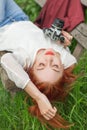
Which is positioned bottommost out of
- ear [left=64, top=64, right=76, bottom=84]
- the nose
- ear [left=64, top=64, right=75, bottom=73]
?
ear [left=64, top=64, right=75, bottom=73]

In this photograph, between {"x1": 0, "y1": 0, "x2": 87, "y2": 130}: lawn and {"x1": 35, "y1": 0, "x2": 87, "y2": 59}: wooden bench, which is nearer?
{"x1": 0, "y1": 0, "x2": 87, "y2": 130}: lawn

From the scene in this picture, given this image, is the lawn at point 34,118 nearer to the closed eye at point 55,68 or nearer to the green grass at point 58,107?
the green grass at point 58,107

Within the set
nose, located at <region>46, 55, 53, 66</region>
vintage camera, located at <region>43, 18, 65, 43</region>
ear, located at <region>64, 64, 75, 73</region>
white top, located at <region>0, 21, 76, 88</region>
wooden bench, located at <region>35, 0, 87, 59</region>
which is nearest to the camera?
white top, located at <region>0, 21, 76, 88</region>

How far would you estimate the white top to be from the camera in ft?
16.1

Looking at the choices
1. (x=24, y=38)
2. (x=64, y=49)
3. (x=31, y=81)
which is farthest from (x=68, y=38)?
(x=31, y=81)

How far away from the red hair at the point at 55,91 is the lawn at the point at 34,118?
0.07 meters

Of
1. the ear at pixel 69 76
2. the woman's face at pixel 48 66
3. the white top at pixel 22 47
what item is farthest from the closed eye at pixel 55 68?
the white top at pixel 22 47

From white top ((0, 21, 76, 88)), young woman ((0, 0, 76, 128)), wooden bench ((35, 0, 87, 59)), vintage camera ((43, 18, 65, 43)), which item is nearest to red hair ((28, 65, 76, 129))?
young woman ((0, 0, 76, 128))

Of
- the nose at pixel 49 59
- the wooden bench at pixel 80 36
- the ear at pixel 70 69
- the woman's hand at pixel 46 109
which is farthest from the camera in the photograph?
the wooden bench at pixel 80 36

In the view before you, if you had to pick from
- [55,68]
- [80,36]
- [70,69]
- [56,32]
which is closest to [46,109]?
[55,68]

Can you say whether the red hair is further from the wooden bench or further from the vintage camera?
the wooden bench

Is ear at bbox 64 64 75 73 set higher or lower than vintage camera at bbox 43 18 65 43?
lower

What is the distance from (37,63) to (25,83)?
318 millimetres

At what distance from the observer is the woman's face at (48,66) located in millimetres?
4934
